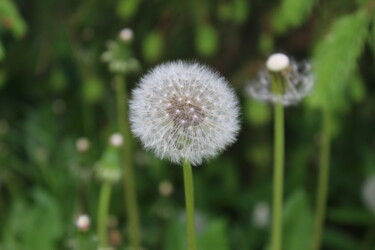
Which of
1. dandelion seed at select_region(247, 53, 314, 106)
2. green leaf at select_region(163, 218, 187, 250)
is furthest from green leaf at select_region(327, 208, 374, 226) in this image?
dandelion seed at select_region(247, 53, 314, 106)

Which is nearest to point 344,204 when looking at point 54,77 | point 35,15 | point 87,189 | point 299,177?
point 299,177

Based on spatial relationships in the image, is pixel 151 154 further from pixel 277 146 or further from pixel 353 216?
pixel 277 146

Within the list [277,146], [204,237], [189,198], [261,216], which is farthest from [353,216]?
[189,198]

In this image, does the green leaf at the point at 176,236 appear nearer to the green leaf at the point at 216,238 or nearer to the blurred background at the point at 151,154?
the blurred background at the point at 151,154

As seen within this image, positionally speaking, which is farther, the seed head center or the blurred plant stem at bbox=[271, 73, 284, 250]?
the blurred plant stem at bbox=[271, 73, 284, 250]

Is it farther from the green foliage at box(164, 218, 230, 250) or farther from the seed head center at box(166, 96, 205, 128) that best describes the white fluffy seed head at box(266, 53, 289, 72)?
the green foliage at box(164, 218, 230, 250)

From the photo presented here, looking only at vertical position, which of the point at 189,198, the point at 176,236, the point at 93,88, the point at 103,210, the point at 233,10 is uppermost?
the point at 233,10
